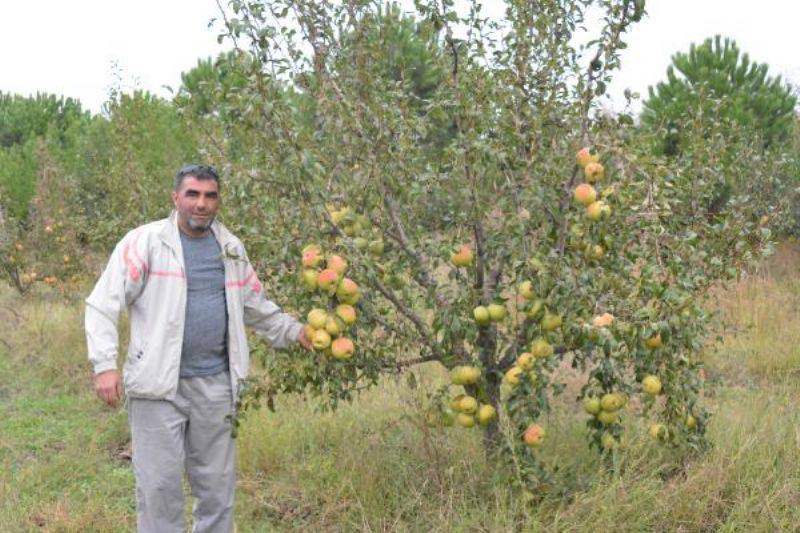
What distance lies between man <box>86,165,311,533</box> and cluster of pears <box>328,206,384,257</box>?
17.4 inches

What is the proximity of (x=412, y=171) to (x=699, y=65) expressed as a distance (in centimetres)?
816

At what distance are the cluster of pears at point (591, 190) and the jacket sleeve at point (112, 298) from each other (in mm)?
1741

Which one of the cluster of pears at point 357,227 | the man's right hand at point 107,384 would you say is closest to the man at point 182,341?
the man's right hand at point 107,384

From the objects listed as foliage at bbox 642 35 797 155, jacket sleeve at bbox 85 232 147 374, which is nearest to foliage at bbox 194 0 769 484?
jacket sleeve at bbox 85 232 147 374

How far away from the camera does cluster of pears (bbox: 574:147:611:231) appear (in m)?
2.96

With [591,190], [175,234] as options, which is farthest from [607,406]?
[175,234]

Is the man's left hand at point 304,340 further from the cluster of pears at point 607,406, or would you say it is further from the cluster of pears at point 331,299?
the cluster of pears at point 607,406

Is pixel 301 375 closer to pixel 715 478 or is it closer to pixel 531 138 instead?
pixel 531 138

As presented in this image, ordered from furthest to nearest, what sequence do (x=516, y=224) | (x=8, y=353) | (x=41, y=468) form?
(x=8, y=353) → (x=41, y=468) → (x=516, y=224)

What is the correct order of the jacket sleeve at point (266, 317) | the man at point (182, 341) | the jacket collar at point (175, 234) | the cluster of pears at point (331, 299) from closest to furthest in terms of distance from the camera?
the cluster of pears at point (331, 299)
the man at point (182, 341)
the jacket collar at point (175, 234)
the jacket sleeve at point (266, 317)

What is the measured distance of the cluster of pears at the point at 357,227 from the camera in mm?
3244

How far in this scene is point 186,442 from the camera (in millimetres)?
3619

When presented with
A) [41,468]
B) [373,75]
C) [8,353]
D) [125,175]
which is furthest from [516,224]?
[8,353]

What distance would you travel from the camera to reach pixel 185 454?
364 cm
